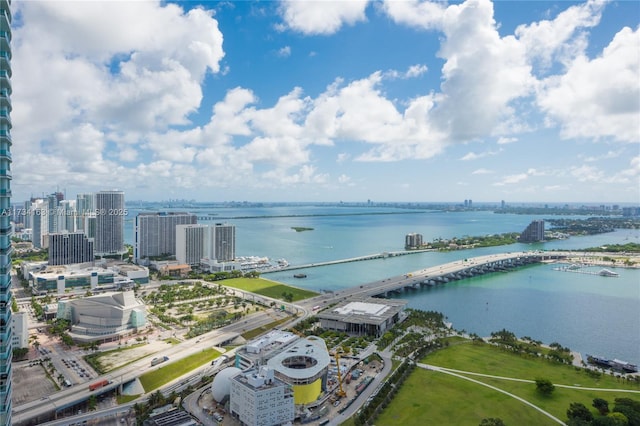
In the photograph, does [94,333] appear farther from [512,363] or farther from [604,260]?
[604,260]

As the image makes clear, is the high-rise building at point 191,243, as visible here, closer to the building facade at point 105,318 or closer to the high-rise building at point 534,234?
the building facade at point 105,318

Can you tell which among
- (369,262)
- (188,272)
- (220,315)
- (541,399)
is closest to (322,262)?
(369,262)

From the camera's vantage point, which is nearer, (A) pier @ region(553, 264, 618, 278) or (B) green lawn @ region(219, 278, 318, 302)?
(B) green lawn @ region(219, 278, 318, 302)

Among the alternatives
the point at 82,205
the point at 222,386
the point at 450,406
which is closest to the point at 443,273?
the point at 450,406

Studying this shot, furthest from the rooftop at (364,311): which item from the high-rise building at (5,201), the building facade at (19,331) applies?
the high-rise building at (5,201)

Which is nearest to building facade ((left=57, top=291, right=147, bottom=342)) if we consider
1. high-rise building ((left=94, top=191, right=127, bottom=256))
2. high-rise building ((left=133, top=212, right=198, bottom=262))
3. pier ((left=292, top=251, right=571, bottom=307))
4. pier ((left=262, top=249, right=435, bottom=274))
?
pier ((left=292, top=251, right=571, bottom=307))

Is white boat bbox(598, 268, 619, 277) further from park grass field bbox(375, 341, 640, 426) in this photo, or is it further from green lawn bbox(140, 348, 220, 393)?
green lawn bbox(140, 348, 220, 393)
